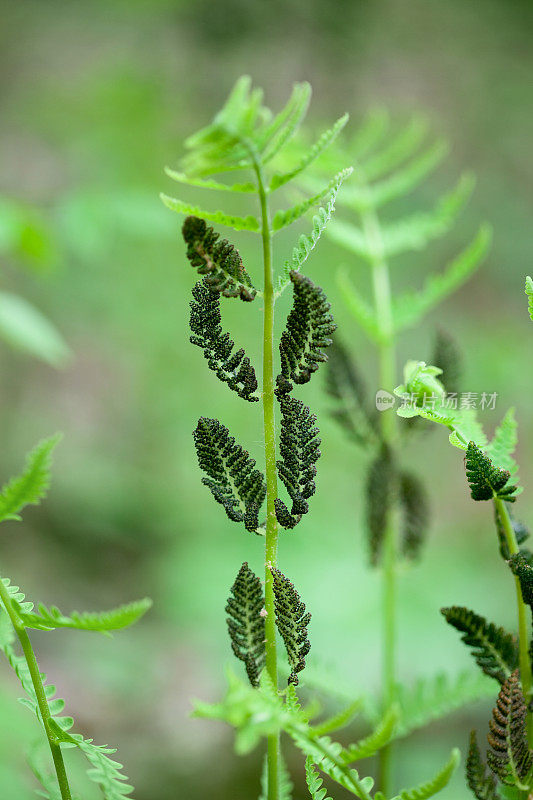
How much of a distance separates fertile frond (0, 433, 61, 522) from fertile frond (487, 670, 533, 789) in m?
0.33

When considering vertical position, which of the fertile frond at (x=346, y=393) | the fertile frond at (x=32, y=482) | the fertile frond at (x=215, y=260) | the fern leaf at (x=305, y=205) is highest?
the fertile frond at (x=346, y=393)

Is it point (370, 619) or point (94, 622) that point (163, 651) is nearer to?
point (370, 619)

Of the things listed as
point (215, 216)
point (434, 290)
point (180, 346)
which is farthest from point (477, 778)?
point (180, 346)

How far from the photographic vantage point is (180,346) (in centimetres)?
349

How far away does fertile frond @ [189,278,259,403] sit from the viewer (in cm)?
49

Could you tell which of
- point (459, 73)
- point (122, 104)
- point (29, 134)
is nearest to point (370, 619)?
point (122, 104)

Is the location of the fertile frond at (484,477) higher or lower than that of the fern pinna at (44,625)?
higher

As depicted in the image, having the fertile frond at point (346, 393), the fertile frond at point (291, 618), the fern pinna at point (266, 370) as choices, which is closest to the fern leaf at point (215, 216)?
the fern pinna at point (266, 370)

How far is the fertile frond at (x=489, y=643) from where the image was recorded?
53 centimetres

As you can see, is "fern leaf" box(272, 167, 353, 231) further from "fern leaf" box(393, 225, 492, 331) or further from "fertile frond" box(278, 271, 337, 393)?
"fern leaf" box(393, 225, 492, 331)

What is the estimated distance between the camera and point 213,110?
13.4 feet

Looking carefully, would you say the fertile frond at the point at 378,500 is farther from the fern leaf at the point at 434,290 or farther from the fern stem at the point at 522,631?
the fern stem at the point at 522,631

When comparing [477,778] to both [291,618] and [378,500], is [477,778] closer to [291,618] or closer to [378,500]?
[291,618]

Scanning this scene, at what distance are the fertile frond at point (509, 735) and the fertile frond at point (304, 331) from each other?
9.7 inches
